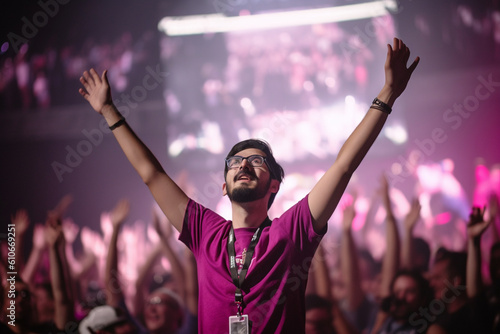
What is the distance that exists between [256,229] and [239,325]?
36cm

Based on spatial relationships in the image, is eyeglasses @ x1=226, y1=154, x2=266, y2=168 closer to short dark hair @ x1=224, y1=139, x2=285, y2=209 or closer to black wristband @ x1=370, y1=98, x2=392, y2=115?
short dark hair @ x1=224, y1=139, x2=285, y2=209

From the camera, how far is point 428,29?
13.1 feet

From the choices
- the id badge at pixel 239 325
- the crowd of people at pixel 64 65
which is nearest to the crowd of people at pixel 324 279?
the crowd of people at pixel 64 65

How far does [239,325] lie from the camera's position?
61.4 inches

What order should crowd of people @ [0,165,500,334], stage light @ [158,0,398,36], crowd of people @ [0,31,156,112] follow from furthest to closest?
crowd of people @ [0,31,156,112]
stage light @ [158,0,398,36]
crowd of people @ [0,165,500,334]

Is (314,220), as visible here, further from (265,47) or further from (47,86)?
(47,86)

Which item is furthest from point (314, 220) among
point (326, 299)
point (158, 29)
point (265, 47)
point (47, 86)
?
point (47, 86)

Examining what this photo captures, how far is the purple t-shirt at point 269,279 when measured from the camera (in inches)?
62.5

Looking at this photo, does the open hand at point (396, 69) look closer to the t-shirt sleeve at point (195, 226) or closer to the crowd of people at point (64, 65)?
the t-shirt sleeve at point (195, 226)

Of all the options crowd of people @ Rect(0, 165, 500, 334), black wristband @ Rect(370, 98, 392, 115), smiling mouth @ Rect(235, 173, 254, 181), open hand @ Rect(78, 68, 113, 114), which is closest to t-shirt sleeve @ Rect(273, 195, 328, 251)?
smiling mouth @ Rect(235, 173, 254, 181)

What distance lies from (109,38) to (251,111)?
1479 millimetres

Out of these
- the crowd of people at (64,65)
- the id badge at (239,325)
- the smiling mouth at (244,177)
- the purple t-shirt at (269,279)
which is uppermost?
the crowd of people at (64,65)

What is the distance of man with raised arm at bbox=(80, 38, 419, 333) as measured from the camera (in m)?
1.57

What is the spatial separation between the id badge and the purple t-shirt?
3 centimetres
